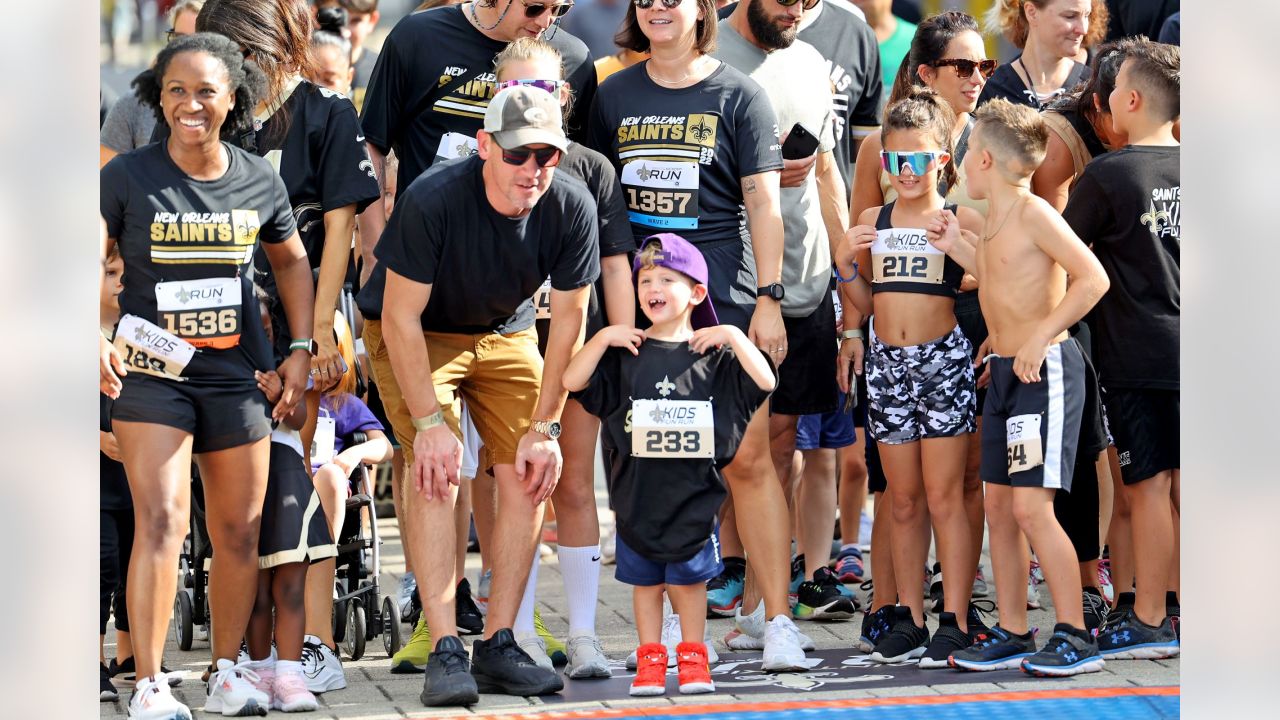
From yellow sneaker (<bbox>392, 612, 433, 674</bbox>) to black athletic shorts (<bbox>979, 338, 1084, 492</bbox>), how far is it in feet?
6.18

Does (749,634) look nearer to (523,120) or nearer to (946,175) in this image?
(946,175)

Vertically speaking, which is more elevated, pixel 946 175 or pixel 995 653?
pixel 946 175

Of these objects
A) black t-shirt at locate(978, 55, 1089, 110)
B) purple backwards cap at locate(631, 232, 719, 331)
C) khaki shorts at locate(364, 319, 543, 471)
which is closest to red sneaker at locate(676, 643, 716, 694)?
khaki shorts at locate(364, 319, 543, 471)

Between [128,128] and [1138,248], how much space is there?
357 cm

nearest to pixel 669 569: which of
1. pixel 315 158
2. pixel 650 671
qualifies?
pixel 650 671

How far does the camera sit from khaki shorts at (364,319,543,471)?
5043 millimetres

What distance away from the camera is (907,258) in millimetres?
5301

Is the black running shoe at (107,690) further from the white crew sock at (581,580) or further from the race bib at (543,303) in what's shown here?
the race bib at (543,303)

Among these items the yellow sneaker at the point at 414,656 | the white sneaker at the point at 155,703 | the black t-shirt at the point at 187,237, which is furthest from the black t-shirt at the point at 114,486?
the yellow sneaker at the point at 414,656

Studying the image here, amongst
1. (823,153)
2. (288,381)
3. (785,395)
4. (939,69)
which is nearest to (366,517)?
(288,381)

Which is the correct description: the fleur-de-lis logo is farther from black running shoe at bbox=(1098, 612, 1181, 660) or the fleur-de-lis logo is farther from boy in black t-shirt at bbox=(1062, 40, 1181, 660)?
black running shoe at bbox=(1098, 612, 1181, 660)
